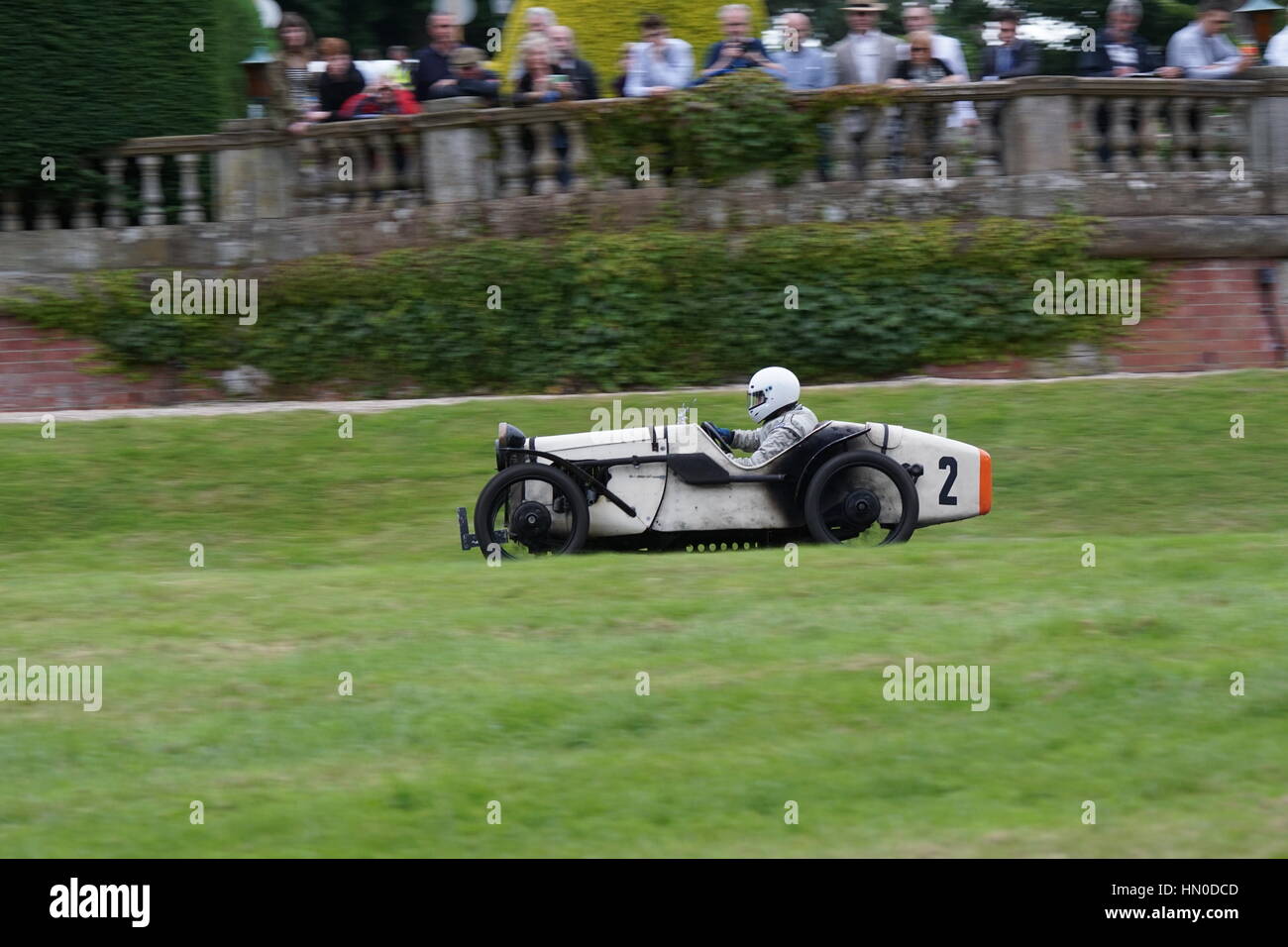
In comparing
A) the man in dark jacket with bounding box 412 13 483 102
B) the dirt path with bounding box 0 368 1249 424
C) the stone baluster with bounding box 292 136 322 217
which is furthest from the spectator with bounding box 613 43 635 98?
the dirt path with bounding box 0 368 1249 424

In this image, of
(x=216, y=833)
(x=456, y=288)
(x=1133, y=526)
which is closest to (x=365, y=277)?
(x=456, y=288)

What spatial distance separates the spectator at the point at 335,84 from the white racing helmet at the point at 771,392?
8.06 metres

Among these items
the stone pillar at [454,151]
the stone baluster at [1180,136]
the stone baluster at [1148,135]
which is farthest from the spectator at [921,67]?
the stone pillar at [454,151]

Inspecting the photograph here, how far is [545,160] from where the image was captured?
670 inches

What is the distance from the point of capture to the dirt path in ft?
51.4

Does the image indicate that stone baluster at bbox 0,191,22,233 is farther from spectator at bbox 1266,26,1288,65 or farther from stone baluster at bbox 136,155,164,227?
spectator at bbox 1266,26,1288,65

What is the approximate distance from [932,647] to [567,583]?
2184 mm

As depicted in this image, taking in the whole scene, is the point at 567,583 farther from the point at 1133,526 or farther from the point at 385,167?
the point at 385,167

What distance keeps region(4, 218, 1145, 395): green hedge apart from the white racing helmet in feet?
17.7

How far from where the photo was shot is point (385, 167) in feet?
56.5

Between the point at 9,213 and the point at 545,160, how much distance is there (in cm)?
524

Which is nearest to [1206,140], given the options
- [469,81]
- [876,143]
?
[876,143]

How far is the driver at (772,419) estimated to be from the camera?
1076 centimetres

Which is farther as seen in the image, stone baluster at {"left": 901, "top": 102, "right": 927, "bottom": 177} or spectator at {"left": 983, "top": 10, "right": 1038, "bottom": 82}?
spectator at {"left": 983, "top": 10, "right": 1038, "bottom": 82}
